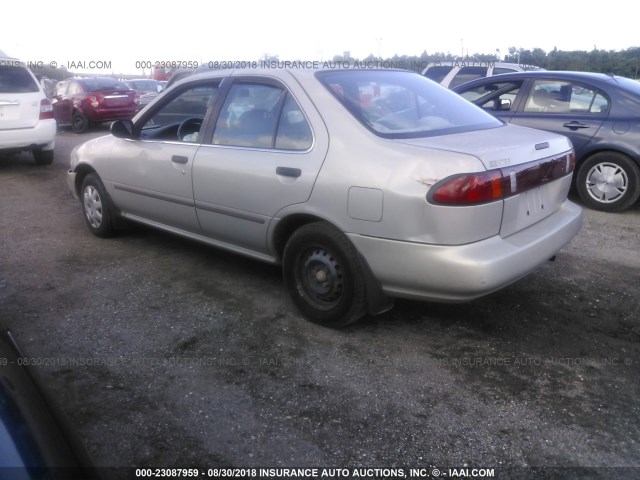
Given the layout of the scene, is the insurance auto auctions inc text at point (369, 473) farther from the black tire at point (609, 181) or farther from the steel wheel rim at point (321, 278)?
the black tire at point (609, 181)

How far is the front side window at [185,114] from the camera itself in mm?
4498

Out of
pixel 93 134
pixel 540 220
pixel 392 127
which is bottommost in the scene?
pixel 93 134

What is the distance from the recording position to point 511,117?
23.5 ft

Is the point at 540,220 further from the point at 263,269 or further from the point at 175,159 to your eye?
the point at 175,159

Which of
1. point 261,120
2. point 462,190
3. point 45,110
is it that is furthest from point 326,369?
point 45,110

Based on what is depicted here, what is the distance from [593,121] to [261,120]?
14.1 ft

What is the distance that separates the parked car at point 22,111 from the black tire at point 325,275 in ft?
23.1

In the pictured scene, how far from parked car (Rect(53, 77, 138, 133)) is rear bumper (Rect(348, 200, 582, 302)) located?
44.2ft

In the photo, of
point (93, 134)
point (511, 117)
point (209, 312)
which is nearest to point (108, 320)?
point (209, 312)

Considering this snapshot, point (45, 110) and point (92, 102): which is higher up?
point (45, 110)

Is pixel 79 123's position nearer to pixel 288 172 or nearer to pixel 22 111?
pixel 22 111

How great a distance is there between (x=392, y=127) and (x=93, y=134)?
13367mm

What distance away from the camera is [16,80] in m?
9.07

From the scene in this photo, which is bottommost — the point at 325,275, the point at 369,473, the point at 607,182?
the point at 369,473
